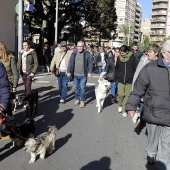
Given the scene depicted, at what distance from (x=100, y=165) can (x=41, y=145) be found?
3.28 feet

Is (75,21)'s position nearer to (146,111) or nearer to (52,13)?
(52,13)

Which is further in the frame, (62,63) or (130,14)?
(130,14)

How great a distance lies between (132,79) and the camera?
712 centimetres

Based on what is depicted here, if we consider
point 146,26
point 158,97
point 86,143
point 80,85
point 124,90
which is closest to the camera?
point 158,97

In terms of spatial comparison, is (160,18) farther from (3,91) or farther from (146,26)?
(3,91)

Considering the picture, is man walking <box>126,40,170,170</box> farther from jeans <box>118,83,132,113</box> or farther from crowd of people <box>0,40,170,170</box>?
jeans <box>118,83,132,113</box>

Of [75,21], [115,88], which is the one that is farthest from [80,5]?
[115,88]

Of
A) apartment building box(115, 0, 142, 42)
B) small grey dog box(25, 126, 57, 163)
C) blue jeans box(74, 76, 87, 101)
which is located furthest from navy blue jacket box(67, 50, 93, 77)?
apartment building box(115, 0, 142, 42)

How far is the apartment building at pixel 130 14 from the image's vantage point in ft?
414

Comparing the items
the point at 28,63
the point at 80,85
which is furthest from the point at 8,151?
the point at 80,85

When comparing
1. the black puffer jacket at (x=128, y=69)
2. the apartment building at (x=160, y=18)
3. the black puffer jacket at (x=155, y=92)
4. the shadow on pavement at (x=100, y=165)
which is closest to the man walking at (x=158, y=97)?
the black puffer jacket at (x=155, y=92)

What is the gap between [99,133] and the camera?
5.81m

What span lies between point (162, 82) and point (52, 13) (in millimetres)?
30183

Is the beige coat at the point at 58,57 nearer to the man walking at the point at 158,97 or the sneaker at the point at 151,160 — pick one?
the sneaker at the point at 151,160
